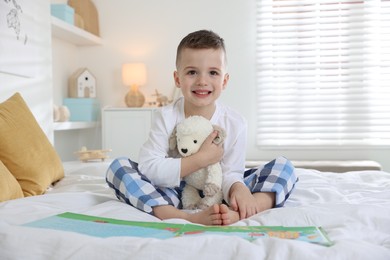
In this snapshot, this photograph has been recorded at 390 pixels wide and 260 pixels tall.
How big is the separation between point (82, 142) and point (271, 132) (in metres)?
1.71

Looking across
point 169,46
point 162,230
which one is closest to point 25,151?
point 162,230

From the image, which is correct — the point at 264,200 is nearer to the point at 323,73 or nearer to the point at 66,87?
the point at 323,73

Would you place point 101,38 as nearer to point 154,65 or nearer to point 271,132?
point 154,65

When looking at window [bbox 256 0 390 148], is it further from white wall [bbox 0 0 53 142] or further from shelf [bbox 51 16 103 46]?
Result: white wall [bbox 0 0 53 142]

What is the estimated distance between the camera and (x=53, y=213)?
1.08 metres

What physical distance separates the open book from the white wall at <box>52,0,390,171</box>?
3301 mm

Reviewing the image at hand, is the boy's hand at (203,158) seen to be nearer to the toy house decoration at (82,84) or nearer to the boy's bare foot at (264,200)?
the boy's bare foot at (264,200)

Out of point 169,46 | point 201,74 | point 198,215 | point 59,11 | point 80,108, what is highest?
point 59,11

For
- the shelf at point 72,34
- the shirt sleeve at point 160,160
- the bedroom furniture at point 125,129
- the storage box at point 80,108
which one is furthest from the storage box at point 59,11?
the shirt sleeve at point 160,160

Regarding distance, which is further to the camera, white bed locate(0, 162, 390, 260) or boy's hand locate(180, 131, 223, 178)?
boy's hand locate(180, 131, 223, 178)

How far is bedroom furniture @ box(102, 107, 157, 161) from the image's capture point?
3.93 metres

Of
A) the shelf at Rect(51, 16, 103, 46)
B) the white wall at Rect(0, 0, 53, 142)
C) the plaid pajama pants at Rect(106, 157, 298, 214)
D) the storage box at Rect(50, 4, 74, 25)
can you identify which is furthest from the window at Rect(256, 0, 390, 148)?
the plaid pajama pants at Rect(106, 157, 298, 214)

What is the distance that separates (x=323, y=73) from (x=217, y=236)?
353 cm

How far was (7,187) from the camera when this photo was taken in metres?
1.40
